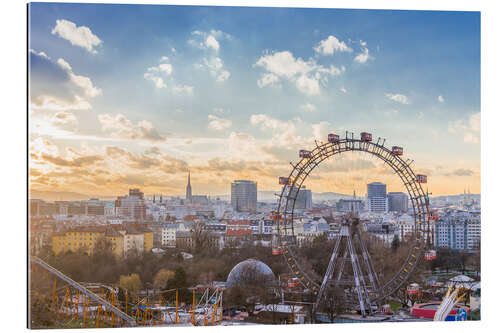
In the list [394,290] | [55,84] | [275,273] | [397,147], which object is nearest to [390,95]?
[397,147]

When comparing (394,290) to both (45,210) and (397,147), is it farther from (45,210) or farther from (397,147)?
(45,210)

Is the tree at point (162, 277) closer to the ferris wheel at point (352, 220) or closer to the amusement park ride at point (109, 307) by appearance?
the amusement park ride at point (109, 307)

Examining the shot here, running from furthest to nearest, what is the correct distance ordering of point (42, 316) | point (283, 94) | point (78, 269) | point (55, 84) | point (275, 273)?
point (275, 273) < point (283, 94) < point (78, 269) < point (55, 84) < point (42, 316)

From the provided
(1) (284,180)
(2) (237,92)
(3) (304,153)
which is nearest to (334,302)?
(1) (284,180)

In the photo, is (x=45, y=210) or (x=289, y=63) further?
(x=289, y=63)

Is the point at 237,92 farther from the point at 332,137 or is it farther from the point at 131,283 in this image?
the point at 131,283

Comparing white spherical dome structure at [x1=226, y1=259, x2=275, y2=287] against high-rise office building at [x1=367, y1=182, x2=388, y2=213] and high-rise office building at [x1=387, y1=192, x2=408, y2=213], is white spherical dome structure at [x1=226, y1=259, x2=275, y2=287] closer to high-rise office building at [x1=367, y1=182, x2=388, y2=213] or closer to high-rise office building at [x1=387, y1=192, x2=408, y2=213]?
high-rise office building at [x1=367, y1=182, x2=388, y2=213]
